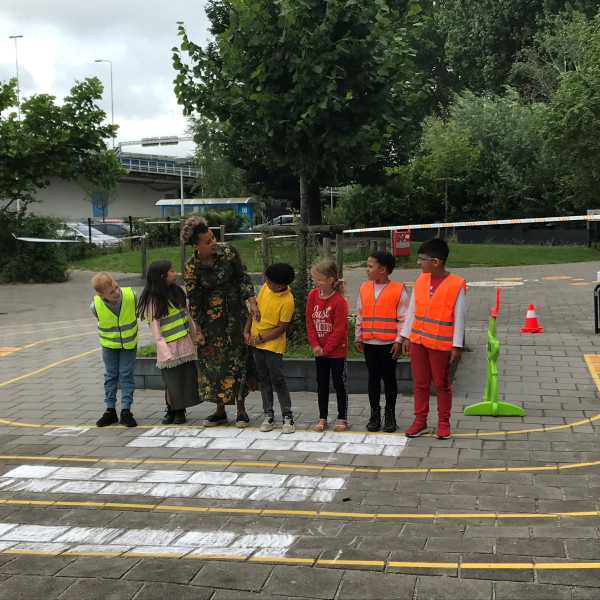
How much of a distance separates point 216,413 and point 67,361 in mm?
4297

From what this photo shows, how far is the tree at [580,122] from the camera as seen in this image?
29125 millimetres

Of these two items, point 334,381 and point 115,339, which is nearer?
point 334,381

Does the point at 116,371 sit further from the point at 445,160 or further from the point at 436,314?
the point at 445,160

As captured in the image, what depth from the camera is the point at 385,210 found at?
1452 inches

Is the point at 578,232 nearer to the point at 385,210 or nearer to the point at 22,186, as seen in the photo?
the point at 385,210

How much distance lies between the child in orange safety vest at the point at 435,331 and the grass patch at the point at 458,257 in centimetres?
1739

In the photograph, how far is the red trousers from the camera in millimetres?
7039

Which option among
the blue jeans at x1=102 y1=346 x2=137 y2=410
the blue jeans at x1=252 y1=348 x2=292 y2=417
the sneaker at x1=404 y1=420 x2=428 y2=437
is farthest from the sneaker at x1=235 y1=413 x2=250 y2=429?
the sneaker at x1=404 y1=420 x2=428 y2=437

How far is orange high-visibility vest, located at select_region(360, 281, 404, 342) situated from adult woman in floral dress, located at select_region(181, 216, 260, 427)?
105cm

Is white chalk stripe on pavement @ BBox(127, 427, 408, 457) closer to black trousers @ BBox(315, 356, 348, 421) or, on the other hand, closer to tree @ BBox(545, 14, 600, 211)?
black trousers @ BBox(315, 356, 348, 421)

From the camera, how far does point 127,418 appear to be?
25.8ft

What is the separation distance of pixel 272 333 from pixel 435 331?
1.42m

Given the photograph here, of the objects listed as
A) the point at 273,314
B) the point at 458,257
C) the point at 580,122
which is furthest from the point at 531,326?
the point at 580,122

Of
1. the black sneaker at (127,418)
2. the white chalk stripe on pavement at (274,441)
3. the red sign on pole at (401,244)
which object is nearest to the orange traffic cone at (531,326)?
the white chalk stripe on pavement at (274,441)
